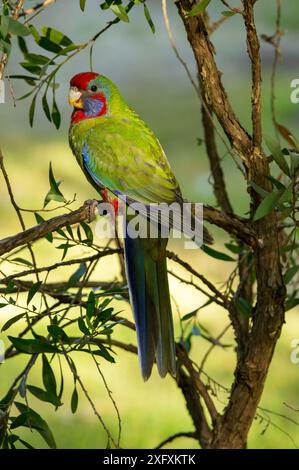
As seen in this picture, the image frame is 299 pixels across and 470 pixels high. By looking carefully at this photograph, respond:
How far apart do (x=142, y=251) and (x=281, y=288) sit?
8.1 inches

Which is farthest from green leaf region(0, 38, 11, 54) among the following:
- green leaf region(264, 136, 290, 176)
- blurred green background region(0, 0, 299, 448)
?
blurred green background region(0, 0, 299, 448)

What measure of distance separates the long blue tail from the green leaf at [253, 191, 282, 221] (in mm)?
220

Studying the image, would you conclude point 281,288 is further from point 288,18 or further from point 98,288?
point 288,18

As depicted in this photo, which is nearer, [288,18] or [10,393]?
[10,393]

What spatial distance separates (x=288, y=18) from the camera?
4961mm

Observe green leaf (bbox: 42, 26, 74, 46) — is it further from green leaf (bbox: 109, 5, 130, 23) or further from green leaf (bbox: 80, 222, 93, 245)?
green leaf (bbox: 80, 222, 93, 245)

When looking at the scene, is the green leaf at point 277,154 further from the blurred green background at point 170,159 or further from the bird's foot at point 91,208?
the blurred green background at point 170,159

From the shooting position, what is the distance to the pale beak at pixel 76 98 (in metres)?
1.43

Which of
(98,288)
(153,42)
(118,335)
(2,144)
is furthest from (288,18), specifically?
(98,288)

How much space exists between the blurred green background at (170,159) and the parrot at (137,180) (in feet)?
0.86

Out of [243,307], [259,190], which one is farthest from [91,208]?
[243,307]

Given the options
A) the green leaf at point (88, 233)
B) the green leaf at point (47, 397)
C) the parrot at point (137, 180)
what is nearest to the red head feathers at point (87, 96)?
the parrot at point (137, 180)

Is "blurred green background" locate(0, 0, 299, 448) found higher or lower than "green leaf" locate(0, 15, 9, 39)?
higher

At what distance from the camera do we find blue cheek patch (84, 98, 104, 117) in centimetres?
143
